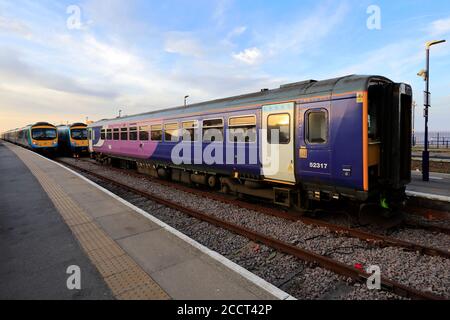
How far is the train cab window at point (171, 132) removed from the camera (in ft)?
36.2

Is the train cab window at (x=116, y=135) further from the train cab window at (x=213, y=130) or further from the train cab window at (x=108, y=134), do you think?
the train cab window at (x=213, y=130)

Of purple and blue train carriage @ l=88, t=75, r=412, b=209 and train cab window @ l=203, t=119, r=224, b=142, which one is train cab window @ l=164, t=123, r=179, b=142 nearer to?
purple and blue train carriage @ l=88, t=75, r=412, b=209

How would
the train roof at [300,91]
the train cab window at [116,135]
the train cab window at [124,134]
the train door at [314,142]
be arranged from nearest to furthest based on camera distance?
1. the train roof at [300,91]
2. the train door at [314,142]
3. the train cab window at [124,134]
4. the train cab window at [116,135]

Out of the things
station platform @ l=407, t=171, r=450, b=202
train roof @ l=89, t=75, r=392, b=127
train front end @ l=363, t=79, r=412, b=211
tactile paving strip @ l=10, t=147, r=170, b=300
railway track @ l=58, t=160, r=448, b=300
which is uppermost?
train roof @ l=89, t=75, r=392, b=127

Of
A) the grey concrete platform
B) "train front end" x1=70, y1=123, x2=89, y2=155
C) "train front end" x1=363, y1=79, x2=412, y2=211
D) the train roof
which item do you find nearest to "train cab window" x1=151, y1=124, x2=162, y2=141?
the train roof

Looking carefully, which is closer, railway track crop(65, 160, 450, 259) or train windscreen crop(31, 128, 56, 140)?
railway track crop(65, 160, 450, 259)

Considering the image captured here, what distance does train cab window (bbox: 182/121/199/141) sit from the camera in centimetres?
994

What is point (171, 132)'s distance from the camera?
11320 mm

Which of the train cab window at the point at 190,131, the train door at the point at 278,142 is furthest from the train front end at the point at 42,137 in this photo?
the train door at the point at 278,142

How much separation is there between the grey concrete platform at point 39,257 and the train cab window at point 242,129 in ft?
16.3

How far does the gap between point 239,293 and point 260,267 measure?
141 centimetres

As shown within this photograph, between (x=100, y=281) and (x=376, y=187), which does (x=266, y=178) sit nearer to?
(x=376, y=187)

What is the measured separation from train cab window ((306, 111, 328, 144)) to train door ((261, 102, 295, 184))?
0.42 meters
